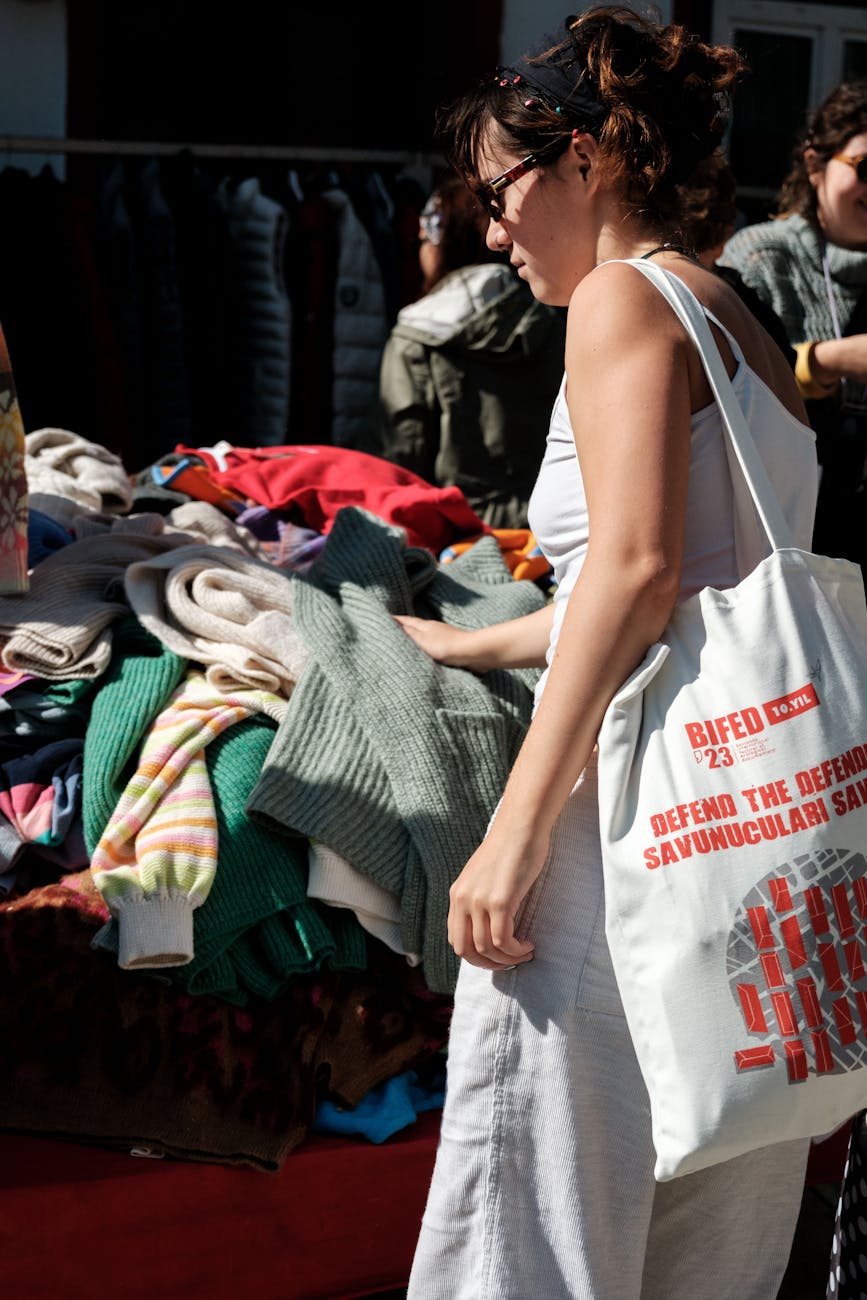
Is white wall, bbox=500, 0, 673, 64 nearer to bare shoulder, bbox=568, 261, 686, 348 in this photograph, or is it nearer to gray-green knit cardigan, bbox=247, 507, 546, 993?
gray-green knit cardigan, bbox=247, 507, 546, 993

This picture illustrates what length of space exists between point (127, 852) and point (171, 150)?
334 cm

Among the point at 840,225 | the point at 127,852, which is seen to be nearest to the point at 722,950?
the point at 127,852

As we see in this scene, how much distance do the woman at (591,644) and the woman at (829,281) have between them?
138 cm

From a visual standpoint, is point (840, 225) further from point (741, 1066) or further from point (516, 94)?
point (741, 1066)

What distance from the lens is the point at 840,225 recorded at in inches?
118

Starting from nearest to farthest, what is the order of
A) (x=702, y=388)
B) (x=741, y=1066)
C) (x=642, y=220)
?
(x=741, y=1066)
(x=702, y=388)
(x=642, y=220)

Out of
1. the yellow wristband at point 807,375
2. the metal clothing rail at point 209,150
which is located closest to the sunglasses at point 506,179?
the yellow wristband at point 807,375

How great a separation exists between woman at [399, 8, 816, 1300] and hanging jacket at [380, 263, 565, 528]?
2.20 m

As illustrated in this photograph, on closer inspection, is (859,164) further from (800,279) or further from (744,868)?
(744,868)

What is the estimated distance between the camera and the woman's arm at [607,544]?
50.6 inches

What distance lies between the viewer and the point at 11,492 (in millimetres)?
2141

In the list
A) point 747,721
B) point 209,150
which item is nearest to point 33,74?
point 209,150

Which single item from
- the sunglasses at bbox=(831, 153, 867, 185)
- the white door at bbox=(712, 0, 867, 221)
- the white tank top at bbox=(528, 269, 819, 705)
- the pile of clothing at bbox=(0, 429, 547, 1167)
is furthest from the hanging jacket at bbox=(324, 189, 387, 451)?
the white tank top at bbox=(528, 269, 819, 705)

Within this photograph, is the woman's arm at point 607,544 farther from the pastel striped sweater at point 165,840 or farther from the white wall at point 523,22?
the white wall at point 523,22
